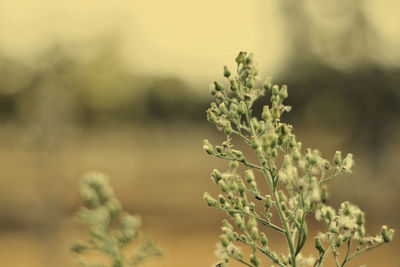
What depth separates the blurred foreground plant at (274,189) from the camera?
1999 mm

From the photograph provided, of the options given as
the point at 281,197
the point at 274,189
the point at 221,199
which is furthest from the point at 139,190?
the point at 274,189

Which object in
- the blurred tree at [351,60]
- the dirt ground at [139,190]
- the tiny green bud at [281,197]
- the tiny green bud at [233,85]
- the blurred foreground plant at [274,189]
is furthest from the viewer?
the dirt ground at [139,190]

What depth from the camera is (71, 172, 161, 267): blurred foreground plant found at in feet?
7.04

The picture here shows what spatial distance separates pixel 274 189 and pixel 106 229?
2.16ft

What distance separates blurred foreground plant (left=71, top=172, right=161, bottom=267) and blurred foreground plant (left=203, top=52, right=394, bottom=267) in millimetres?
294

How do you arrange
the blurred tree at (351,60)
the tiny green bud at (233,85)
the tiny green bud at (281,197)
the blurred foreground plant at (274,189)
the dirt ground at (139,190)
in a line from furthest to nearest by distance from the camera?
the dirt ground at (139,190) → the blurred tree at (351,60) → the tiny green bud at (233,85) → the tiny green bud at (281,197) → the blurred foreground plant at (274,189)

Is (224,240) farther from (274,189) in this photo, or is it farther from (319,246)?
(319,246)

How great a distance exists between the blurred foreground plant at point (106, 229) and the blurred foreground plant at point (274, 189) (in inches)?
11.6

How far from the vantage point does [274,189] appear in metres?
2.01

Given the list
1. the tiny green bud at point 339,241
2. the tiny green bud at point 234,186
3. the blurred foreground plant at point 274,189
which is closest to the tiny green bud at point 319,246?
the blurred foreground plant at point 274,189

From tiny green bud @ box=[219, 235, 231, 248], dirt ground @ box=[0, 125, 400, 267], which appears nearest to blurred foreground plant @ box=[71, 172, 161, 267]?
tiny green bud @ box=[219, 235, 231, 248]

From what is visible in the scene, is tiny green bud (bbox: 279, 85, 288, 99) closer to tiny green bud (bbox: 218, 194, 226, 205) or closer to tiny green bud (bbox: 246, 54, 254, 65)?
tiny green bud (bbox: 246, 54, 254, 65)

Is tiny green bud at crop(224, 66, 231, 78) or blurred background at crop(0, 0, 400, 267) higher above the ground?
blurred background at crop(0, 0, 400, 267)

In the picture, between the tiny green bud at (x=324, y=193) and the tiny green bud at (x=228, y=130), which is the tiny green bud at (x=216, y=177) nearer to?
the tiny green bud at (x=228, y=130)
